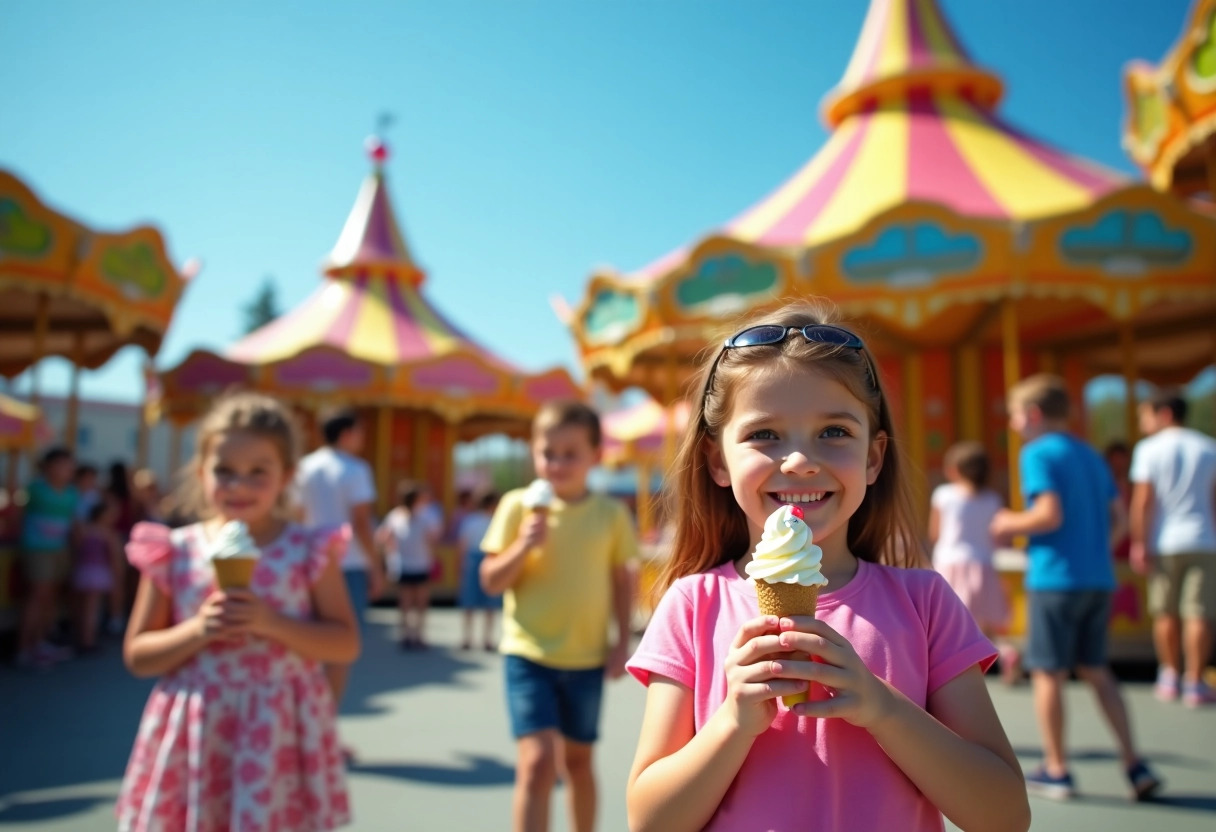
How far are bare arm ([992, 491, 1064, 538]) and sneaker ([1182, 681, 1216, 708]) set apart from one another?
91.2 inches

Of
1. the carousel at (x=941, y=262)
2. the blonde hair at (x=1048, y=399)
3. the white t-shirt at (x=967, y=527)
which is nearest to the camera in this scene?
the blonde hair at (x=1048, y=399)

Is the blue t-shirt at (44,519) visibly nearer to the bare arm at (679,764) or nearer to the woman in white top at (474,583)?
the woman in white top at (474,583)

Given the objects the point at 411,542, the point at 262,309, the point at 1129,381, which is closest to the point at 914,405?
the point at 1129,381

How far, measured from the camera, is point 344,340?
14.3m

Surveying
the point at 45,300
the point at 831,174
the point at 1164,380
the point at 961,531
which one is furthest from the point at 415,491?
the point at 1164,380

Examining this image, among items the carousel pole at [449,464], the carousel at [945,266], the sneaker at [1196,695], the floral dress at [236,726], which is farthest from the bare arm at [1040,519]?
the carousel pole at [449,464]

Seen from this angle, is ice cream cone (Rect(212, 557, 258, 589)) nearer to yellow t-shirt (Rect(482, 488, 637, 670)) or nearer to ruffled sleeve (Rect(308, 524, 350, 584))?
ruffled sleeve (Rect(308, 524, 350, 584))

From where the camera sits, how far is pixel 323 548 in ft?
7.80

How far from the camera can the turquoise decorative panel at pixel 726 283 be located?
789 cm

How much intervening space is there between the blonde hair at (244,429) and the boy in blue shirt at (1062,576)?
9.32 feet

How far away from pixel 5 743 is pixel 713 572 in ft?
14.8

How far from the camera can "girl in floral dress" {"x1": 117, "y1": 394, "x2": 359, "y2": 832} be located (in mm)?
2059

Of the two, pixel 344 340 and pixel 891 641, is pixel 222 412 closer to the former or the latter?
pixel 891 641

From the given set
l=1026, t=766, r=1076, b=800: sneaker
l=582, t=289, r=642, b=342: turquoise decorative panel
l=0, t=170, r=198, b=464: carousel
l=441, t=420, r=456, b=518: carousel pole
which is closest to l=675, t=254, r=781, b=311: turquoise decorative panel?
l=582, t=289, r=642, b=342: turquoise decorative panel
